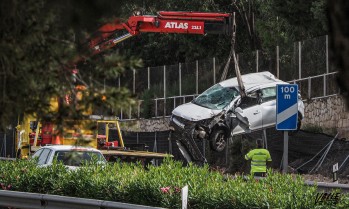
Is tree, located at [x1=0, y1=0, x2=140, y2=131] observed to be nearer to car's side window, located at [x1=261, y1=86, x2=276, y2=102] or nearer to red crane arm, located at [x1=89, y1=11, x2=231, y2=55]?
car's side window, located at [x1=261, y1=86, x2=276, y2=102]

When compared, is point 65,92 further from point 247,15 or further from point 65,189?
point 247,15

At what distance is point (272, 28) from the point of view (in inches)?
1908

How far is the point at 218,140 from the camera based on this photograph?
103ft

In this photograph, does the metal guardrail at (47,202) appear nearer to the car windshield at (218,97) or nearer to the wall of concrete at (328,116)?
the car windshield at (218,97)

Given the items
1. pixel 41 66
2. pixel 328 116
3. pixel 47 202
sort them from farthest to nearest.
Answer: pixel 328 116
pixel 47 202
pixel 41 66

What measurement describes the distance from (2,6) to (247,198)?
689 centimetres

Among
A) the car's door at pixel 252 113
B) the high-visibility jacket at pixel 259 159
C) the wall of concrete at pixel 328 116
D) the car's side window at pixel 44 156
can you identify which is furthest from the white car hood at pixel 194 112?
the car's side window at pixel 44 156

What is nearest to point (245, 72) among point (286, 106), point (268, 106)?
point (268, 106)

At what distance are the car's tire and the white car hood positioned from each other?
23.0 inches

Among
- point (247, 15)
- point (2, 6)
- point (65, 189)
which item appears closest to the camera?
point (2, 6)

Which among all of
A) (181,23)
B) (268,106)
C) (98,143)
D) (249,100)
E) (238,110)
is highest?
(181,23)

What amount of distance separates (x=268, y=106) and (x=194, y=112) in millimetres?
2500

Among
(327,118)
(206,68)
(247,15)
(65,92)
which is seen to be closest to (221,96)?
(327,118)

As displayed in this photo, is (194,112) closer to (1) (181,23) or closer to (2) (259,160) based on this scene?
(1) (181,23)
